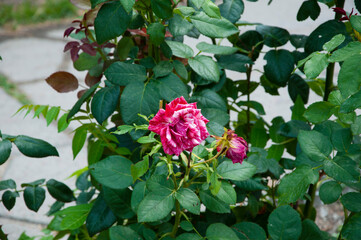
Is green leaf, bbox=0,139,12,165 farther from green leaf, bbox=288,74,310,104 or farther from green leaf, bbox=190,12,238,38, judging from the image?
green leaf, bbox=288,74,310,104

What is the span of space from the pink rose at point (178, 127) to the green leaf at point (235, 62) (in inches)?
14.6

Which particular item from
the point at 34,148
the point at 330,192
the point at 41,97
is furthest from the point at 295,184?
the point at 41,97

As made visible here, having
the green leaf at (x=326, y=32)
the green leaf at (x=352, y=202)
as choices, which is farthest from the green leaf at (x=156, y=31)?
the green leaf at (x=352, y=202)

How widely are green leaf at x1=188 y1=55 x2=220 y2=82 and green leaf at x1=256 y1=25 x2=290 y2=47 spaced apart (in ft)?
0.72

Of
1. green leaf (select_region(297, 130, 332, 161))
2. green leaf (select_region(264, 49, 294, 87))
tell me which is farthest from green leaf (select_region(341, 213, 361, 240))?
green leaf (select_region(264, 49, 294, 87))

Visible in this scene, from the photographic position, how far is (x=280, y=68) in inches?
37.9

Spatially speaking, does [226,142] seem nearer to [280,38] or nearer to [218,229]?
[218,229]

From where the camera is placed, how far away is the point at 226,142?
24.7 inches

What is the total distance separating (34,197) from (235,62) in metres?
0.54

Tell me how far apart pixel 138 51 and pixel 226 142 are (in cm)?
40

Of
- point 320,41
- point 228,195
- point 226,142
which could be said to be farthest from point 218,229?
point 320,41

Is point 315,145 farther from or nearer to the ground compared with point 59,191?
farther from the ground

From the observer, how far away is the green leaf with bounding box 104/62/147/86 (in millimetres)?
815

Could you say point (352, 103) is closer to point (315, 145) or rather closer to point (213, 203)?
point (315, 145)
